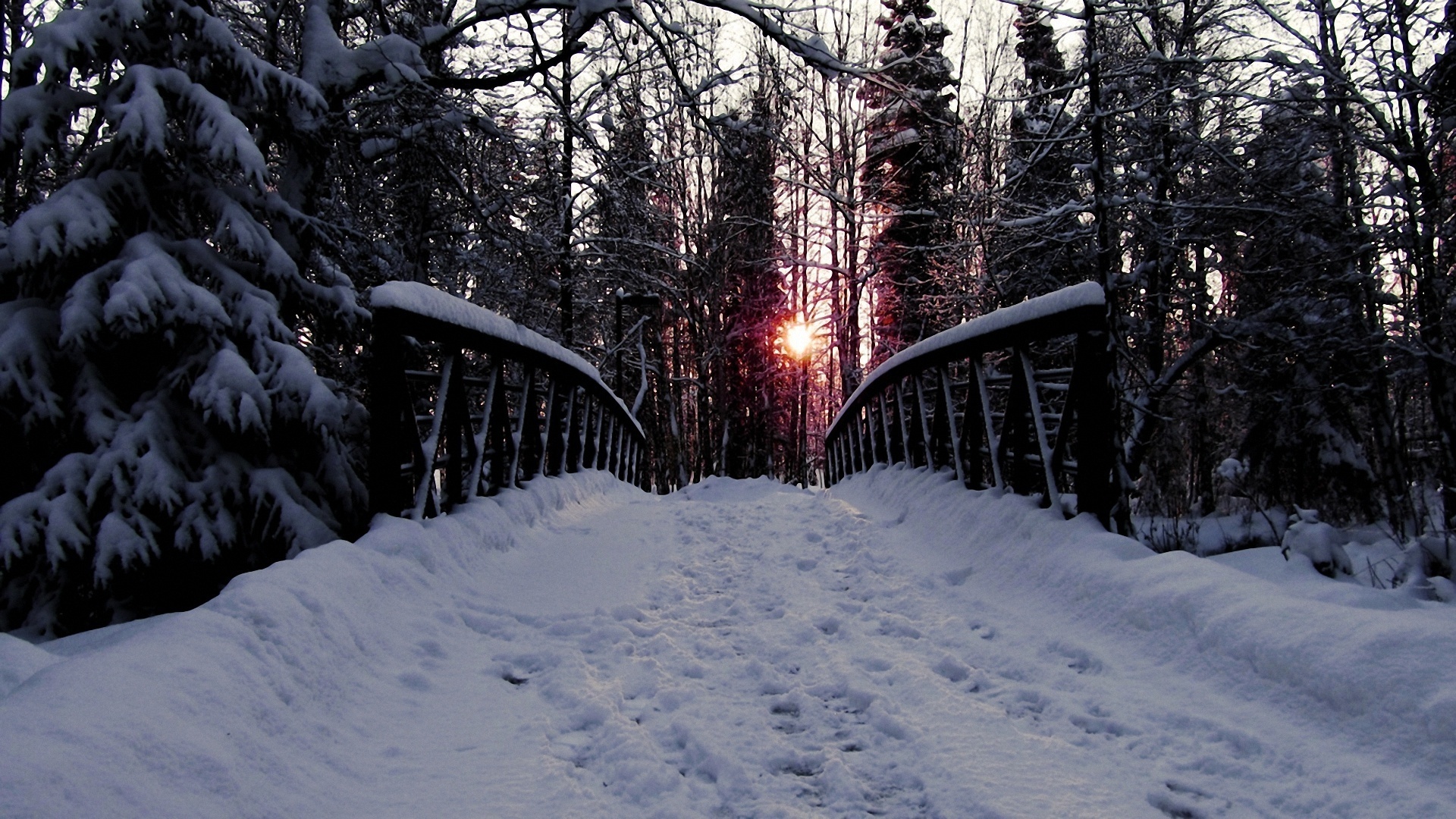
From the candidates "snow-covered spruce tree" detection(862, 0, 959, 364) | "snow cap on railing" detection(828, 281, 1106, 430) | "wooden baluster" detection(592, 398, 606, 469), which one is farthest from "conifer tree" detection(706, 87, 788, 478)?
"snow cap on railing" detection(828, 281, 1106, 430)

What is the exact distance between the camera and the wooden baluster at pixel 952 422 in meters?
5.82

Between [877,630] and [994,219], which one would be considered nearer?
[877,630]

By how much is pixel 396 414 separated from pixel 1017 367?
3759 mm

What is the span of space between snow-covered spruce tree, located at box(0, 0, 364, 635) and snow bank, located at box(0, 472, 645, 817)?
3.05 feet

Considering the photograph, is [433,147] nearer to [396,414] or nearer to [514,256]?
[514,256]

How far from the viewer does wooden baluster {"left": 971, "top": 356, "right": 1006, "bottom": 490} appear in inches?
199

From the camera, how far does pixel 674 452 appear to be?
2292cm

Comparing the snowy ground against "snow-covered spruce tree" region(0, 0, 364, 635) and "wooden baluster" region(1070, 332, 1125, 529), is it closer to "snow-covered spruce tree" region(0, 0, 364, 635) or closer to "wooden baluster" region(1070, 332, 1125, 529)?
"wooden baluster" region(1070, 332, 1125, 529)

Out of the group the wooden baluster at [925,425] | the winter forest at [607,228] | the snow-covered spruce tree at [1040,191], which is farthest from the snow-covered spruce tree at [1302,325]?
the wooden baluster at [925,425]

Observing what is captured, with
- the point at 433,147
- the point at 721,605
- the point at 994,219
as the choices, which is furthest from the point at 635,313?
the point at 721,605

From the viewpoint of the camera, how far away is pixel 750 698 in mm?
2602

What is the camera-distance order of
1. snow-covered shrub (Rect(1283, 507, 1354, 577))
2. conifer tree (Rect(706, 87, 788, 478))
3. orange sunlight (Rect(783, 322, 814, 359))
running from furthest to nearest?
orange sunlight (Rect(783, 322, 814, 359)), conifer tree (Rect(706, 87, 788, 478)), snow-covered shrub (Rect(1283, 507, 1354, 577))

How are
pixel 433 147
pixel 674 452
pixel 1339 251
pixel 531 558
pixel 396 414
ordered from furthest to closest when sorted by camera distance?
pixel 674 452 < pixel 1339 251 < pixel 433 147 < pixel 531 558 < pixel 396 414

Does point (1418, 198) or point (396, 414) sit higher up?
point (1418, 198)
